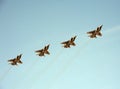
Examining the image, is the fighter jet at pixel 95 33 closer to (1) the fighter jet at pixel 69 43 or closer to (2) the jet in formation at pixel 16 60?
(1) the fighter jet at pixel 69 43

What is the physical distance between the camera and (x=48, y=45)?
92.1 m

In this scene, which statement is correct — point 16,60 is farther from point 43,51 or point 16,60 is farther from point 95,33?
point 95,33

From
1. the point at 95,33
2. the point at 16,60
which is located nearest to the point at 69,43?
the point at 95,33

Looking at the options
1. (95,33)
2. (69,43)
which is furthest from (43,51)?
(95,33)

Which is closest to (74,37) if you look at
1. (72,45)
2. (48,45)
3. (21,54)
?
(72,45)

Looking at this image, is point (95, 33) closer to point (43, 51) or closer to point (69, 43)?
point (69, 43)

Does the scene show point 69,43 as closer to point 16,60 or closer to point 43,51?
point 43,51

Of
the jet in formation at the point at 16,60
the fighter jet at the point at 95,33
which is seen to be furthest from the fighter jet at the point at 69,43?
the jet in formation at the point at 16,60

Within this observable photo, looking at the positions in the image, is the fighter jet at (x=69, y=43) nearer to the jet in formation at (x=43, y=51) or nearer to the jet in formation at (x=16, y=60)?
the jet in formation at (x=43, y=51)

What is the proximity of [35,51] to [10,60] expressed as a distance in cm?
869

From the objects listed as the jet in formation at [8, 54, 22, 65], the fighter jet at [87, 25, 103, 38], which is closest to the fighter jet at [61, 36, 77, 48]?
the fighter jet at [87, 25, 103, 38]

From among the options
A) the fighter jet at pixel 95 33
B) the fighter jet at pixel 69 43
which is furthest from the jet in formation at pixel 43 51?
the fighter jet at pixel 95 33

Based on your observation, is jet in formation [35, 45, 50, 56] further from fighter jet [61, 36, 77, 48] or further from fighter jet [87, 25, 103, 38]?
fighter jet [87, 25, 103, 38]

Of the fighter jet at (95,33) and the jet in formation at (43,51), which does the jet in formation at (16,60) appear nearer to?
the jet in formation at (43,51)
